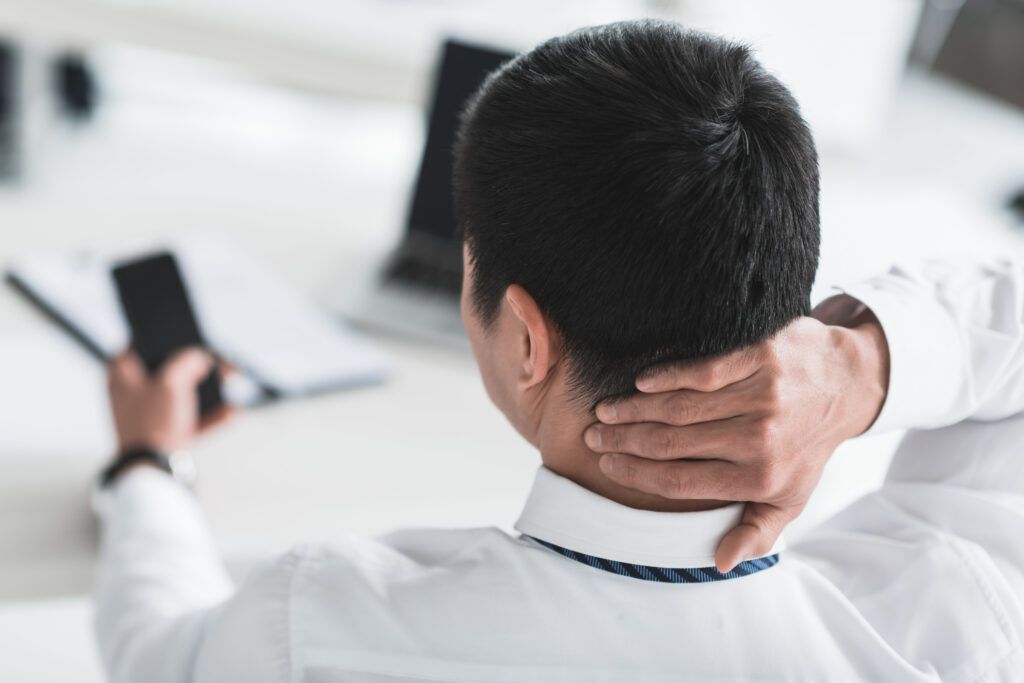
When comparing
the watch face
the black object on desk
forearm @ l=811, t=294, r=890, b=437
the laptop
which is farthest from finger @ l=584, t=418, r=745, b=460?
the black object on desk

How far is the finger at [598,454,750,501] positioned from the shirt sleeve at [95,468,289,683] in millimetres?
232

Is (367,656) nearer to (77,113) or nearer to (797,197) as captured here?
(797,197)

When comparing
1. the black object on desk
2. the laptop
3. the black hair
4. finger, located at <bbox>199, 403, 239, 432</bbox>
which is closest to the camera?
the black hair

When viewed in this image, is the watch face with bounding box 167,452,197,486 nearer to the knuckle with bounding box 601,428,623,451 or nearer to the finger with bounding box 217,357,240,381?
the finger with bounding box 217,357,240,381

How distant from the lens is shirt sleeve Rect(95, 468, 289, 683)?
2.25 ft

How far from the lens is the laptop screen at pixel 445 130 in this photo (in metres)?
1.42

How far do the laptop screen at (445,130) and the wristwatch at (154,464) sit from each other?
23.1 inches

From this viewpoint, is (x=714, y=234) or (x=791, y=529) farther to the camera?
(x=791, y=529)

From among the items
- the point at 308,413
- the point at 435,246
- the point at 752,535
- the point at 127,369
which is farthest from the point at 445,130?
the point at 752,535

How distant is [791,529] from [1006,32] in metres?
0.67

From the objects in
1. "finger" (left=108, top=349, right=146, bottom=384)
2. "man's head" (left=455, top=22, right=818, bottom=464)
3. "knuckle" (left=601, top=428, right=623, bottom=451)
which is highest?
"man's head" (left=455, top=22, right=818, bottom=464)

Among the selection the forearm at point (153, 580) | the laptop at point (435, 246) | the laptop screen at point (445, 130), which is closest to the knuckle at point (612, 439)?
the forearm at point (153, 580)

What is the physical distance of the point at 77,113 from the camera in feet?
11.3

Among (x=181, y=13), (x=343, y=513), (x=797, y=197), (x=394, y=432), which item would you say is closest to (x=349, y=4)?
(x=181, y=13)
